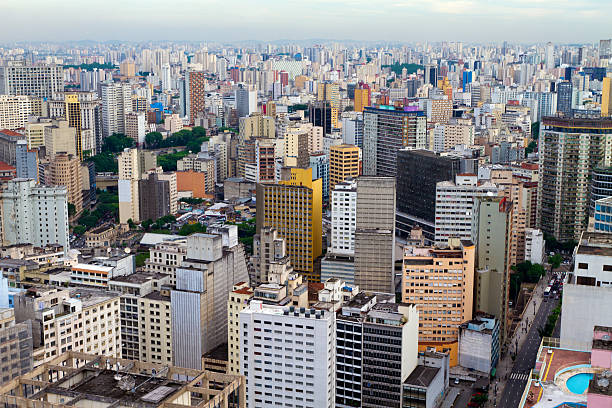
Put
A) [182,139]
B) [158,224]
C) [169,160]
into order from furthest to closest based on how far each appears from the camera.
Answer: [182,139], [169,160], [158,224]

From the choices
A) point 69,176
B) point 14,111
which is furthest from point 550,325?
point 14,111

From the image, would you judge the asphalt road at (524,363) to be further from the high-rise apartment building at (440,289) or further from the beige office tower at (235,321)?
the beige office tower at (235,321)

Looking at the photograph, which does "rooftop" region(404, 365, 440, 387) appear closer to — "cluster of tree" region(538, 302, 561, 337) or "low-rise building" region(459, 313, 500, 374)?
"low-rise building" region(459, 313, 500, 374)

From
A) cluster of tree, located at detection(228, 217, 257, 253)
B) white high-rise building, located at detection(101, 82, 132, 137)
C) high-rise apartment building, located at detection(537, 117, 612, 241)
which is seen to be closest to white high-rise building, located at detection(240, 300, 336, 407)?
cluster of tree, located at detection(228, 217, 257, 253)

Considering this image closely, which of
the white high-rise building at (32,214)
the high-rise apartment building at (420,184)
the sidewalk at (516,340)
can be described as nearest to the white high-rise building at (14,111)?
the white high-rise building at (32,214)

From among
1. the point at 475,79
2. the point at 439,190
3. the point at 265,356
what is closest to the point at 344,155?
the point at 439,190

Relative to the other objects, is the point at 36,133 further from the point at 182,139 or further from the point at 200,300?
the point at 200,300

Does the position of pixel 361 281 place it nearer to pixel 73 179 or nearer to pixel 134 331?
pixel 134 331
